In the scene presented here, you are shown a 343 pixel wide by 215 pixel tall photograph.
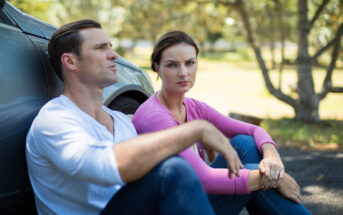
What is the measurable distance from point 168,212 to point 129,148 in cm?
36

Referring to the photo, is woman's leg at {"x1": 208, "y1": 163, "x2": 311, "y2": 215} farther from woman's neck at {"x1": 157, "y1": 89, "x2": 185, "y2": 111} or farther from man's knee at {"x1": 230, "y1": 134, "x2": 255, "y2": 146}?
woman's neck at {"x1": 157, "y1": 89, "x2": 185, "y2": 111}

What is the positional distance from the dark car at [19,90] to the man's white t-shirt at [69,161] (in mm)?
91

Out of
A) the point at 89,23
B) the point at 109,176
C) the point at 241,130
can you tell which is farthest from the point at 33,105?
the point at 241,130

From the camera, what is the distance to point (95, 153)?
6.02ft

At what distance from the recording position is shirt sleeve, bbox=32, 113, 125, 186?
1.81m

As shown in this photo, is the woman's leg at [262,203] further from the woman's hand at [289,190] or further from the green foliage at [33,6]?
the green foliage at [33,6]

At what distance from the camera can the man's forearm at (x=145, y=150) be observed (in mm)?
1827

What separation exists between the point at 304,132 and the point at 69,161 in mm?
6597

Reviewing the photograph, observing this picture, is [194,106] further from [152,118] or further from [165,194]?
[165,194]

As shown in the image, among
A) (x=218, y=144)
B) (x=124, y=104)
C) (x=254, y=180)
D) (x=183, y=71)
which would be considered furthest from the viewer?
(x=124, y=104)

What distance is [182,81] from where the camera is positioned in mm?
2674

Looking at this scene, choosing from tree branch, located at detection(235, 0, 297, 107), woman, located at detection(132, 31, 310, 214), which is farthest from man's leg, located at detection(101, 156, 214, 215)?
tree branch, located at detection(235, 0, 297, 107)

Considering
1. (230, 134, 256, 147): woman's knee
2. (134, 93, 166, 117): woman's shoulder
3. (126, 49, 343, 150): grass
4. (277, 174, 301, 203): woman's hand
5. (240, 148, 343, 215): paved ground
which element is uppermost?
(134, 93, 166, 117): woman's shoulder

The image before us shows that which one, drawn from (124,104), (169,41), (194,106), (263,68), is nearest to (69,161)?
(169,41)
